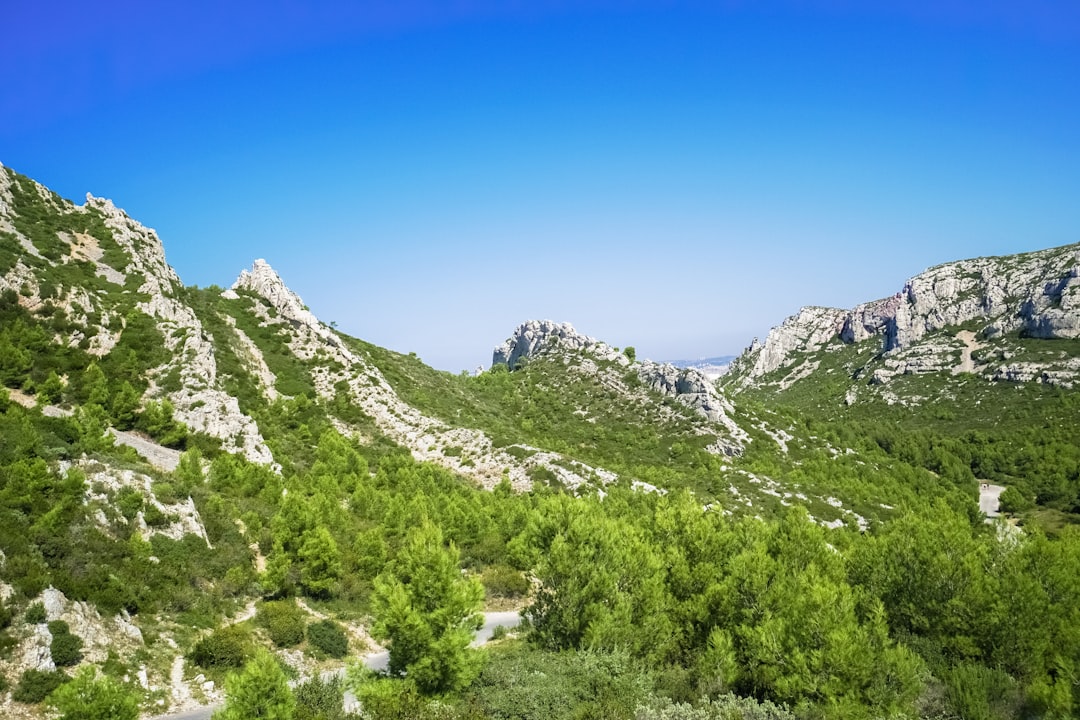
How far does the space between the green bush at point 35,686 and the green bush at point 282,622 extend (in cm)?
917

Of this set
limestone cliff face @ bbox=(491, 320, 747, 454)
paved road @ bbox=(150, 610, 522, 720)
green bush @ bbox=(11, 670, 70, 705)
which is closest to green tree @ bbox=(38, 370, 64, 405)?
green bush @ bbox=(11, 670, 70, 705)

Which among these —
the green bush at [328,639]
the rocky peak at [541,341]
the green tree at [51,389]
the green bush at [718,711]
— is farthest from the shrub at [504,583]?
the rocky peak at [541,341]

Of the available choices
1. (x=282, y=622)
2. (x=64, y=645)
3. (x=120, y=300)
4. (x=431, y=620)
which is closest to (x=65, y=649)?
(x=64, y=645)

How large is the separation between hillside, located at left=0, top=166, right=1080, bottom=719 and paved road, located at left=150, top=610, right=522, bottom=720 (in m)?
0.87

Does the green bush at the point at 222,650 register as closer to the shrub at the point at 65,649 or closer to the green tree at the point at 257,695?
the shrub at the point at 65,649

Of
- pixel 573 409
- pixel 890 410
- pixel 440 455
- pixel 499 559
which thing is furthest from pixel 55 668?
pixel 890 410

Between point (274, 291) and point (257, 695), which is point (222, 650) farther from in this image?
point (274, 291)

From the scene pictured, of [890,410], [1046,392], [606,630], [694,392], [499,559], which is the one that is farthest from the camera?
[890,410]

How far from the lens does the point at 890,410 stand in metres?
164

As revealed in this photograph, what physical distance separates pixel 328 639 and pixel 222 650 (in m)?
5.95

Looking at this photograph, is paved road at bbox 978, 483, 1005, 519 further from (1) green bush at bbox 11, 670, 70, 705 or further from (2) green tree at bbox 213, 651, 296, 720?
(1) green bush at bbox 11, 670, 70, 705

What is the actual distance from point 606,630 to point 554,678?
406cm

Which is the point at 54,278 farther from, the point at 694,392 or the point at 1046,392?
the point at 1046,392

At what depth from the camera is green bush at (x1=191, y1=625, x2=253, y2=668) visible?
23703 mm
